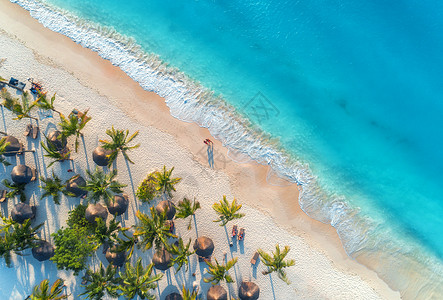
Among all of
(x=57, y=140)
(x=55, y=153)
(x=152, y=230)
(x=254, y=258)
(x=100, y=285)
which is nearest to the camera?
(x=152, y=230)

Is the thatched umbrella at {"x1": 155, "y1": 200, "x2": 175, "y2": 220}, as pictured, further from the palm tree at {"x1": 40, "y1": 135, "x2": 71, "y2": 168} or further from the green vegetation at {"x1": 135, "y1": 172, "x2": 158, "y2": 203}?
the palm tree at {"x1": 40, "y1": 135, "x2": 71, "y2": 168}

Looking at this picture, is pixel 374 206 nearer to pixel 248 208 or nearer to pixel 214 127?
pixel 248 208

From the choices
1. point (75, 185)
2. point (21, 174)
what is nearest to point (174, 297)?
point (75, 185)

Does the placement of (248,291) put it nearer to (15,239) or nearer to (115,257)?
(115,257)

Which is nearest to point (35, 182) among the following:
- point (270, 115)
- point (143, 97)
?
point (143, 97)

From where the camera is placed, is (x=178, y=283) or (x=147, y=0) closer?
(x=178, y=283)

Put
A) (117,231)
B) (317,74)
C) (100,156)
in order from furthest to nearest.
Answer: (317,74) < (100,156) < (117,231)

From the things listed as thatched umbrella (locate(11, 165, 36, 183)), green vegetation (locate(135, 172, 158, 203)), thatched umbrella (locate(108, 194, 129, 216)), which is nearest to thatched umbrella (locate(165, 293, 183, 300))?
thatched umbrella (locate(108, 194, 129, 216))
